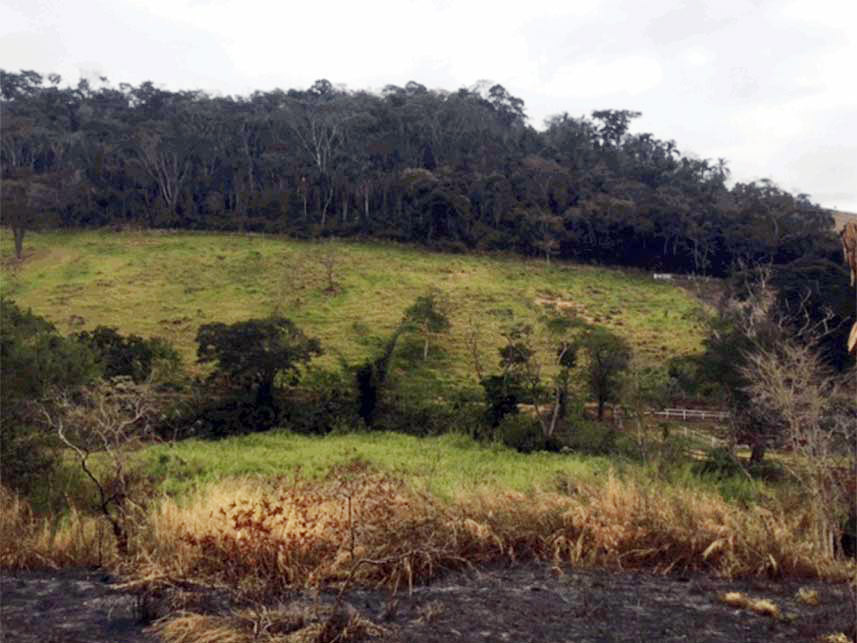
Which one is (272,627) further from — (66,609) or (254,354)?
(254,354)

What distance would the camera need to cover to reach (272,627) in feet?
24.2

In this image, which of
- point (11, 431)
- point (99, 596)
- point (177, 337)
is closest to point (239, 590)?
point (99, 596)

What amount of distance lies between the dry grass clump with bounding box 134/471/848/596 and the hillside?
17.4 metres

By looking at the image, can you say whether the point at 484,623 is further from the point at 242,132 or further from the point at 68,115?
the point at 68,115

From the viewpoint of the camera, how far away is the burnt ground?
793 cm

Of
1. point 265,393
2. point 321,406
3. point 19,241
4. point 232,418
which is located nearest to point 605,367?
point 321,406

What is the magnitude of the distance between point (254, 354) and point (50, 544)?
1442cm

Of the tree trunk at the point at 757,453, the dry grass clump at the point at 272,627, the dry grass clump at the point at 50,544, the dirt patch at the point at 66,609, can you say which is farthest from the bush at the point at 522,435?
the dry grass clump at the point at 272,627

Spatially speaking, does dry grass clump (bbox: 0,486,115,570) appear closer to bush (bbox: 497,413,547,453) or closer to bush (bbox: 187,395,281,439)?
bush (bbox: 187,395,281,439)

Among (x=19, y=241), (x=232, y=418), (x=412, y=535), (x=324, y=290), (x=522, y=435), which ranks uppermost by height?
(x=19, y=241)

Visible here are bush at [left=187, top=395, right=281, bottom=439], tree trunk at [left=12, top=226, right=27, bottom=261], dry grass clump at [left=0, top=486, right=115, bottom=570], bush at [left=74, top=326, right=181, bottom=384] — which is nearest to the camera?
dry grass clump at [left=0, top=486, right=115, bottom=570]

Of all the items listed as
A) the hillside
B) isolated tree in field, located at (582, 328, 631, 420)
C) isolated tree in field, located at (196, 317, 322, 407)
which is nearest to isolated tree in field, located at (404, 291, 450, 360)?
the hillside

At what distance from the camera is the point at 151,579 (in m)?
7.61

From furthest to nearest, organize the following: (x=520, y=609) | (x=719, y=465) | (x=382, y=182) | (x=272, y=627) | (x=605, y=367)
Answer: (x=382, y=182) → (x=605, y=367) → (x=719, y=465) → (x=520, y=609) → (x=272, y=627)
